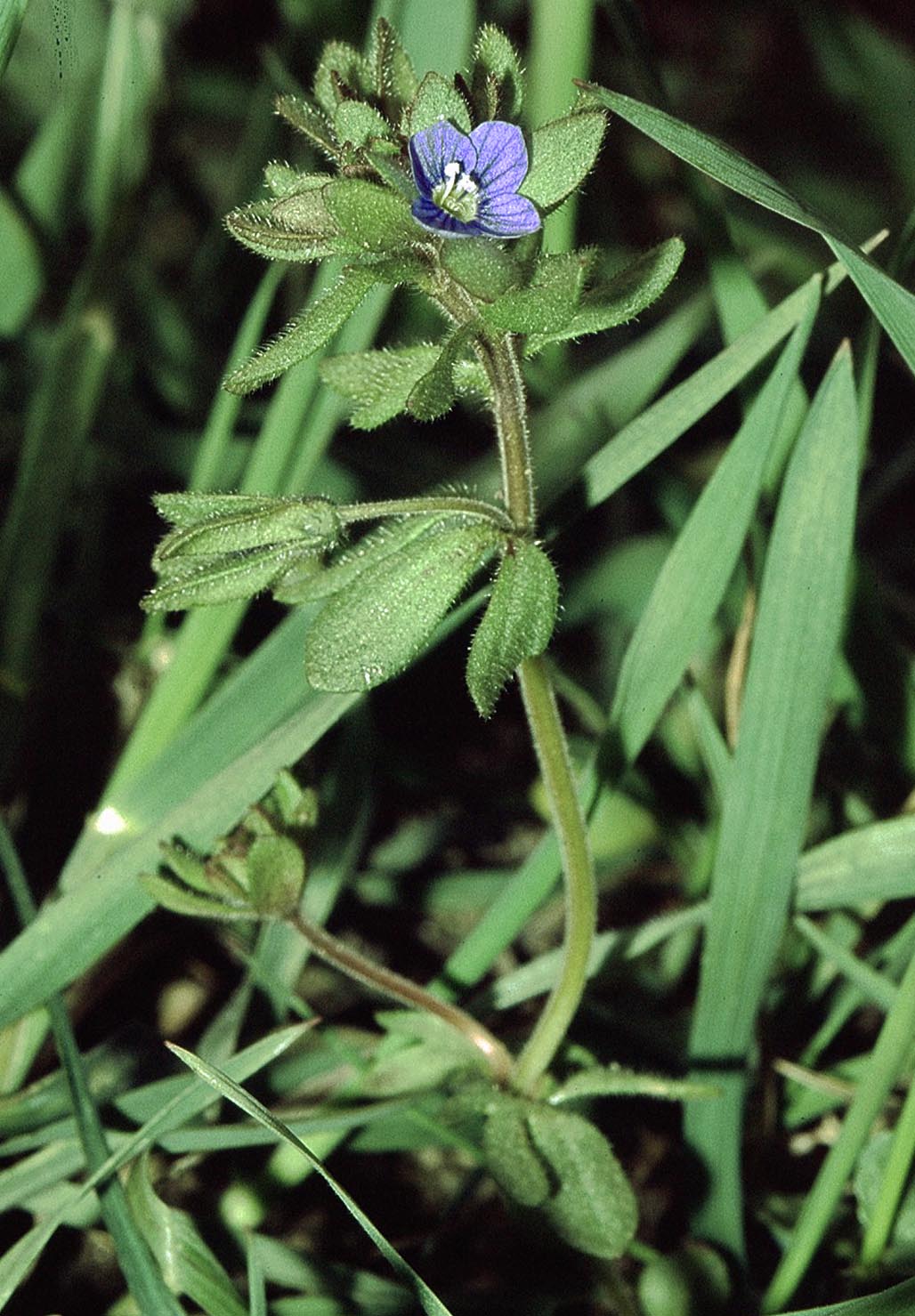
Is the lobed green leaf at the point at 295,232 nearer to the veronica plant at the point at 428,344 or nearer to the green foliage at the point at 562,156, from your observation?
the veronica plant at the point at 428,344

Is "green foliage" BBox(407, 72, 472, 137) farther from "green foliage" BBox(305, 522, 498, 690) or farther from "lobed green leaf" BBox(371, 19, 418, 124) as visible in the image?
"green foliage" BBox(305, 522, 498, 690)

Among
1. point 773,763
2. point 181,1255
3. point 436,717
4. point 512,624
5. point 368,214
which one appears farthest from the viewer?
point 436,717

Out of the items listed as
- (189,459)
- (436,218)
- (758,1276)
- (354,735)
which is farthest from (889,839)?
(189,459)

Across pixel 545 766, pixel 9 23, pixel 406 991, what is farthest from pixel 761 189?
pixel 406 991

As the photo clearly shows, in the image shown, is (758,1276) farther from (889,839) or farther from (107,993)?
(107,993)

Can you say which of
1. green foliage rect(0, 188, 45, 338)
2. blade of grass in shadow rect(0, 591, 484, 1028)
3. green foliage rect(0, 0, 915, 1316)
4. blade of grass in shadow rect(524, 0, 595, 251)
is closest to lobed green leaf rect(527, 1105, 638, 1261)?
green foliage rect(0, 0, 915, 1316)

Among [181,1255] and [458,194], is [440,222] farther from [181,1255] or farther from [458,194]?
[181,1255]
